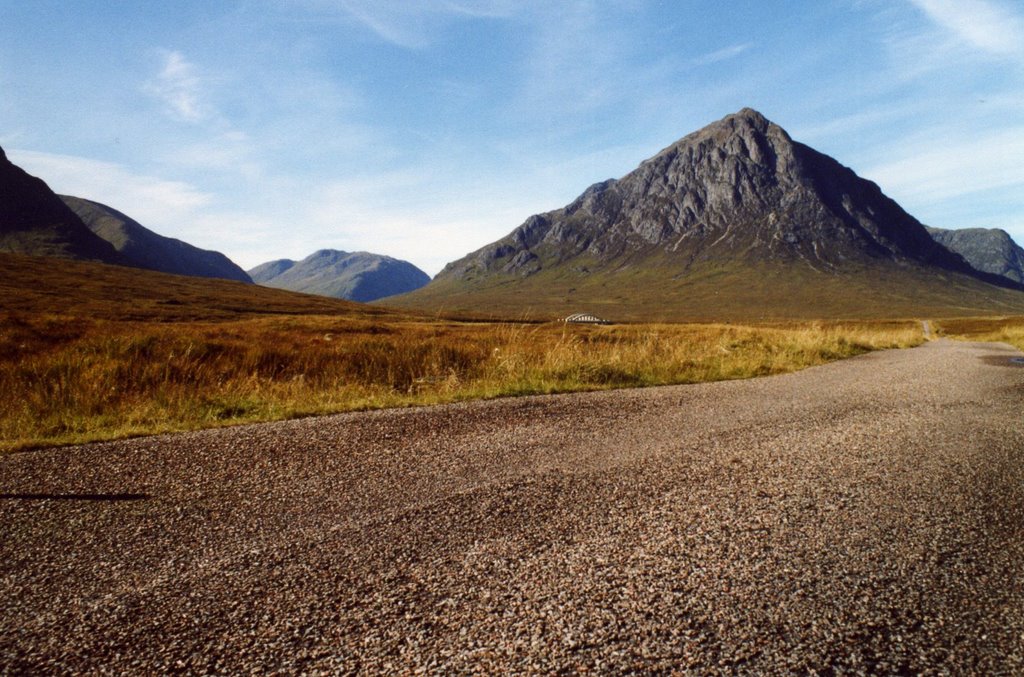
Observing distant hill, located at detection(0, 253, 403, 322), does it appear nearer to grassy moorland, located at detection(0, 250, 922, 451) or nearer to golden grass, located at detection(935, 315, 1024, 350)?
grassy moorland, located at detection(0, 250, 922, 451)

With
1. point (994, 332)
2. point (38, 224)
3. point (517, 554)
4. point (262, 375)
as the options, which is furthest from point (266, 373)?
point (38, 224)

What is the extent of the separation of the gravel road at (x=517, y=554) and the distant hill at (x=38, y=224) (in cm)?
20416

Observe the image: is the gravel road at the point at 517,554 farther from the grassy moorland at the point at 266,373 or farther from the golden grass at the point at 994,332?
the golden grass at the point at 994,332

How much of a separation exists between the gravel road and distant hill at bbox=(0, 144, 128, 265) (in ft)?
670

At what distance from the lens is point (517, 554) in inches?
120

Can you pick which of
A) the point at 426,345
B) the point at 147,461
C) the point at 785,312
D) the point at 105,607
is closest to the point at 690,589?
the point at 105,607

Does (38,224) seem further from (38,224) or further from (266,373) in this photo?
(266,373)

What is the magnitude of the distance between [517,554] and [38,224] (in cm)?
23242

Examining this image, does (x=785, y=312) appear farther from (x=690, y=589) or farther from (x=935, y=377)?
(x=690, y=589)

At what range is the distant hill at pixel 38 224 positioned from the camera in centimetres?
15900

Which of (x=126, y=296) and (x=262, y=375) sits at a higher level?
(x=126, y=296)

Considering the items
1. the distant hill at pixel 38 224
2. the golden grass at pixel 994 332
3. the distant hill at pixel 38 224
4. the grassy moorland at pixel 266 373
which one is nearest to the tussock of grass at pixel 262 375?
the grassy moorland at pixel 266 373

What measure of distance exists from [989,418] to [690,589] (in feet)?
22.6

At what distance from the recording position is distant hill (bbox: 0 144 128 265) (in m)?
159
